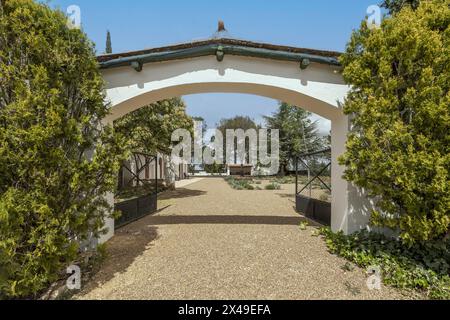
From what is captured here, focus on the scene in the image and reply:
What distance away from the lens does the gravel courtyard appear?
125 inches

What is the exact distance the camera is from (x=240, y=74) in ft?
16.0

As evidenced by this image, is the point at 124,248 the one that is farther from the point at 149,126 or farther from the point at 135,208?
the point at 149,126

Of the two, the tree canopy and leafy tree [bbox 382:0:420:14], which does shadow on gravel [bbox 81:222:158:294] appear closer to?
the tree canopy

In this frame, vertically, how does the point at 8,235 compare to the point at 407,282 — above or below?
above

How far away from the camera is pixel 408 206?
3619 mm

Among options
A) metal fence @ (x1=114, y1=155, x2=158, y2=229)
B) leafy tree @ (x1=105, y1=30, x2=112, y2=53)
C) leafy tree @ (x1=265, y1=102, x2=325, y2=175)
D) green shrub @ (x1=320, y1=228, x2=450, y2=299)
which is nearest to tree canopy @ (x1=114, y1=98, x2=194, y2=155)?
metal fence @ (x1=114, y1=155, x2=158, y2=229)

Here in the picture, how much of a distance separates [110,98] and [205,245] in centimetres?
351

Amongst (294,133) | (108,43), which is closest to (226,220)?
(294,133)

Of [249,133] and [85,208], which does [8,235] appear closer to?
[85,208]

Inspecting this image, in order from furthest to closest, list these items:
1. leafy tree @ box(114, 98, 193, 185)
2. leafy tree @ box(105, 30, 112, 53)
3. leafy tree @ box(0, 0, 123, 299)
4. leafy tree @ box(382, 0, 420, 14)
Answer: leafy tree @ box(105, 30, 112, 53), leafy tree @ box(114, 98, 193, 185), leafy tree @ box(382, 0, 420, 14), leafy tree @ box(0, 0, 123, 299)

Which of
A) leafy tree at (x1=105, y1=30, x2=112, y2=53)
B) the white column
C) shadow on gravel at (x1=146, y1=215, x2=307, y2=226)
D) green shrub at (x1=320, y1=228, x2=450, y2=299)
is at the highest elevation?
leafy tree at (x1=105, y1=30, x2=112, y2=53)

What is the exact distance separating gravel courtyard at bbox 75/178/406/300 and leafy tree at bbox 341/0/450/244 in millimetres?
1265
